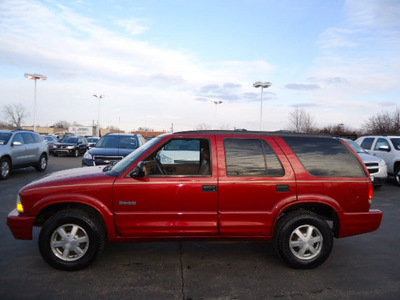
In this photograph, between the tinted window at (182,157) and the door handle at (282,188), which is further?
the tinted window at (182,157)

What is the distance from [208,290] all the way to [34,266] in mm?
2200

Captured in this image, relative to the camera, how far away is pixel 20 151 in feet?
35.9

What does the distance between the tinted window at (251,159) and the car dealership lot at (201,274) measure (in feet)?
3.96

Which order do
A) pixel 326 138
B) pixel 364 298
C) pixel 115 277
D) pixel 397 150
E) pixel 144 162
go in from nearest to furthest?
A: pixel 364 298
pixel 115 277
pixel 144 162
pixel 326 138
pixel 397 150

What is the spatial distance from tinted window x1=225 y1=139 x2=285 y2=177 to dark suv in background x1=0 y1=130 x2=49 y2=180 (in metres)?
9.31

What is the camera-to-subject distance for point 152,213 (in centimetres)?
356

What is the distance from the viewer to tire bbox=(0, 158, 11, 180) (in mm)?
10016

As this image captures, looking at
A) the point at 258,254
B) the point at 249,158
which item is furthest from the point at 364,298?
the point at 249,158

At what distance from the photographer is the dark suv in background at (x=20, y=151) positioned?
33.4ft

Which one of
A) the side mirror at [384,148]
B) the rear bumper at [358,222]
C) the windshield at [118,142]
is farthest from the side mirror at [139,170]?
the side mirror at [384,148]

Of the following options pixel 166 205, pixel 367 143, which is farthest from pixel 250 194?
pixel 367 143

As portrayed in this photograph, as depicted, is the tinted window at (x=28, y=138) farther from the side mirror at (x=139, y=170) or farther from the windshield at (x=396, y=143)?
the windshield at (x=396, y=143)

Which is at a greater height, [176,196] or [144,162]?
[144,162]

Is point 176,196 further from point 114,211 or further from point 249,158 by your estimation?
point 249,158
